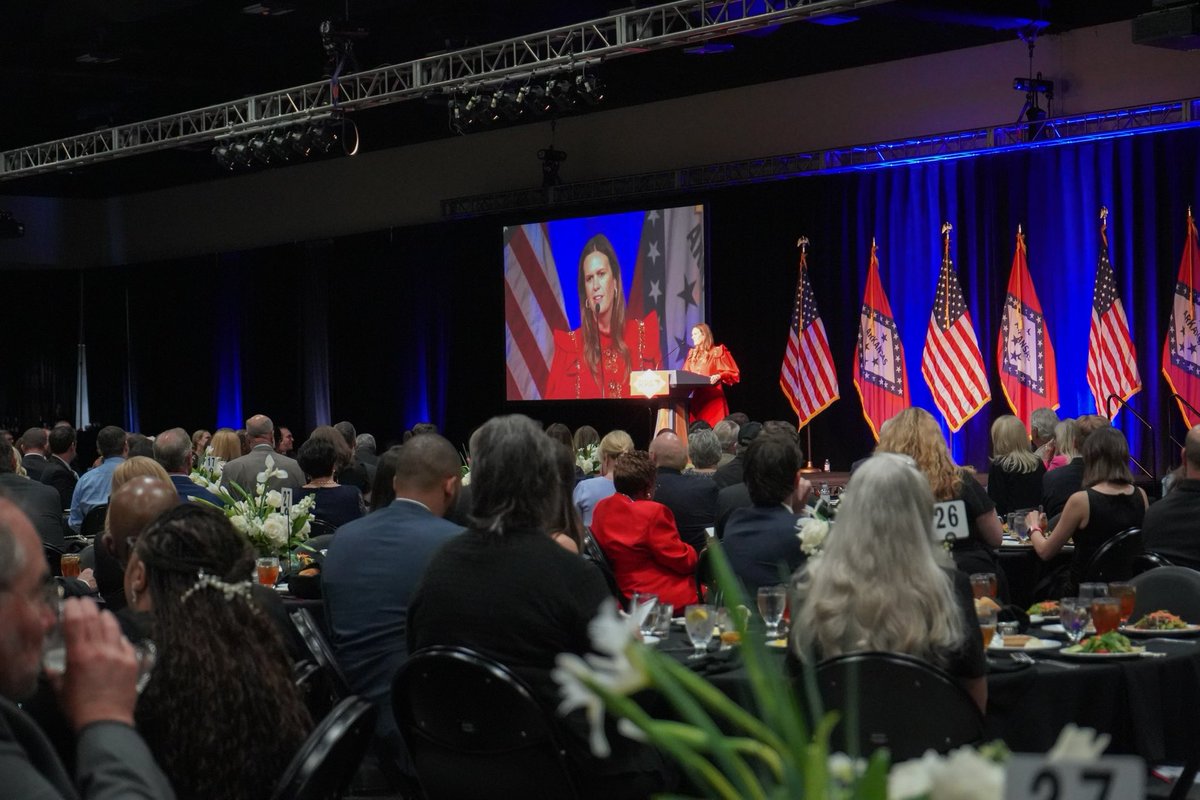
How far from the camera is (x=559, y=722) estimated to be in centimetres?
302

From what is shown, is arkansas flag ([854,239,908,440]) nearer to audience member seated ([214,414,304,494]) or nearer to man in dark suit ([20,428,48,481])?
audience member seated ([214,414,304,494])

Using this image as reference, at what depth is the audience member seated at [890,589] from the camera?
2922mm

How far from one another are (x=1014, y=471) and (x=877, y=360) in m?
5.27

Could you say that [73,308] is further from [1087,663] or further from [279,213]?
[1087,663]

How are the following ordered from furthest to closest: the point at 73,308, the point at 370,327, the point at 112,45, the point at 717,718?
the point at 73,308
the point at 370,327
the point at 112,45
the point at 717,718

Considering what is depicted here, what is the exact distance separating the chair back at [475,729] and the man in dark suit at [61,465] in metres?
7.08

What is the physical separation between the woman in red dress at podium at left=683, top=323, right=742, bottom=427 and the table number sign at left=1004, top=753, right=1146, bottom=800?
12057mm

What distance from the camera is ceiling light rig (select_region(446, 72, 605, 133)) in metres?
10.9

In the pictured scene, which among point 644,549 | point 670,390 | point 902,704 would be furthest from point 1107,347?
point 902,704

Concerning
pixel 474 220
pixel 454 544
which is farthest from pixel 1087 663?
pixel 474 220

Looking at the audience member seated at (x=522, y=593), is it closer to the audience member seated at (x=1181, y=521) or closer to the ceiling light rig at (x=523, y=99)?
the audience member seated at (x=1181, y=521)

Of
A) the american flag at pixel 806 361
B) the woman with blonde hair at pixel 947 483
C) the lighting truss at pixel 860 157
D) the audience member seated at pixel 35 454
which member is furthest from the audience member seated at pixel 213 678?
the american flag at pixel 806 361

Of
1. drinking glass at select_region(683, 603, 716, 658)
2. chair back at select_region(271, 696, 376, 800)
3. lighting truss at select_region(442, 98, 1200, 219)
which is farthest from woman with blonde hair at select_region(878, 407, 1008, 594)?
lighting truss at select_region(442, 98, 1200, 219)

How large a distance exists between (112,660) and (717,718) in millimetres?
1828
